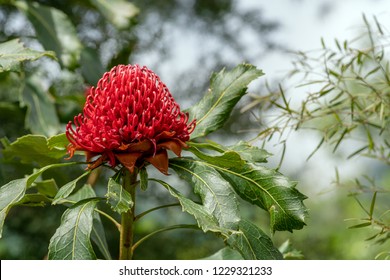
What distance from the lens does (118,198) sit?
2.96 ft

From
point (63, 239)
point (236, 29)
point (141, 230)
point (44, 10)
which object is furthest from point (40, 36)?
point (236, 29)

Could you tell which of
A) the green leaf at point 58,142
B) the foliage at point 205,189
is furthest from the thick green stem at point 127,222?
the green leaf at point 58,142

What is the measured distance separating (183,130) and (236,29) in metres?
2.48

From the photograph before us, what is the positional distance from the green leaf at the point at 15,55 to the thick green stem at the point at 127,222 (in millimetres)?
266

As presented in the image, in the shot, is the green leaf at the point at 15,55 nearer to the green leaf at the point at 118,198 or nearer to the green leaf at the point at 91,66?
the green leaf at the point at 118,198

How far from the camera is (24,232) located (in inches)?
94.2

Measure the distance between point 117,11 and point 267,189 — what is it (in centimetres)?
117

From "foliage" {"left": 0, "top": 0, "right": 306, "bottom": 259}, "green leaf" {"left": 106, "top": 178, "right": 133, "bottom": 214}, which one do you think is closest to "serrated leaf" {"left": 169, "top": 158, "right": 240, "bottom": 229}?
"foliage" {"left": 0, "top": 0, "right": 306, "bottom": 259}

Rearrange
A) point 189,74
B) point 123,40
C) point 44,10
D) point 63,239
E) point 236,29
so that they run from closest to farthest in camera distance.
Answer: point 63,239, point 44,10, point 123,40, point 189,74, point 236,29

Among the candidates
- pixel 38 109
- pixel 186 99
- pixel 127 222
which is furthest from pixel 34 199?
pixel 186 99

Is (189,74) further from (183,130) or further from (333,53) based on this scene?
(183,130)

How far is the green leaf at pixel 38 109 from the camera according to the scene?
1.77 m

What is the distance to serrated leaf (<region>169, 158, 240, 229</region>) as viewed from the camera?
3.10 ft

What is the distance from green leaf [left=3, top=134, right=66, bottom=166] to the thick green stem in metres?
0.15
